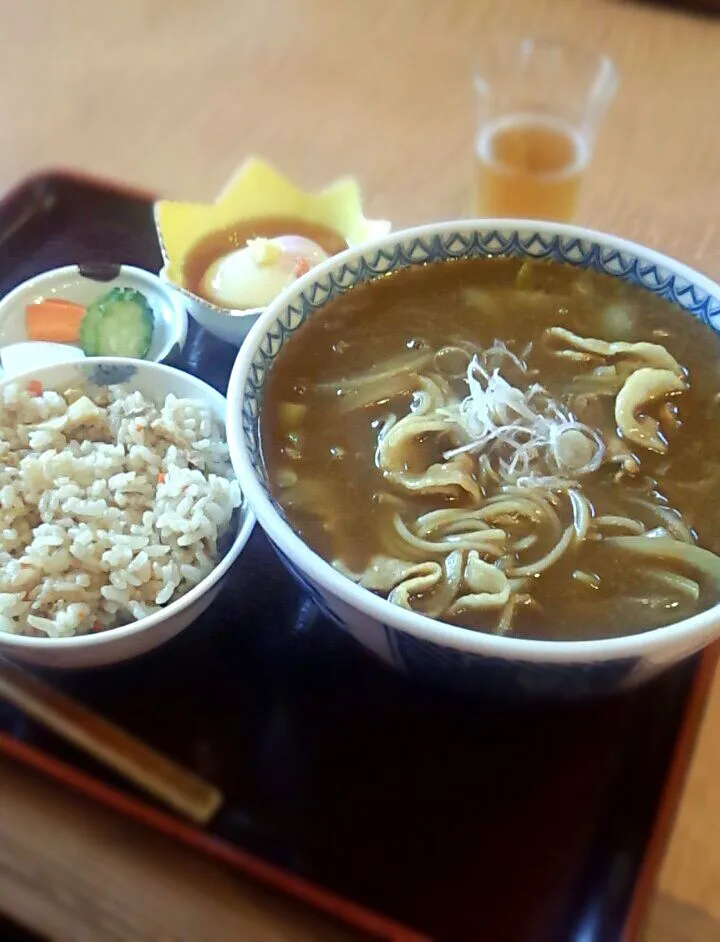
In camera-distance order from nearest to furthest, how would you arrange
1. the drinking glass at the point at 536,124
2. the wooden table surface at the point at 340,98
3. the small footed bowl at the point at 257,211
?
the small footed bowl at the point at 257,211 → the drinking glass at the point at 536,124 → the wooden table surface at the point at 340,98

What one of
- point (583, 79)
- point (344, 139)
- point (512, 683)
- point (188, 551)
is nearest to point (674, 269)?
point (512, 683)

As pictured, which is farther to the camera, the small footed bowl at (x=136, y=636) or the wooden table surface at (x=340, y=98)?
the wooden table surface at (x=340, y=98)


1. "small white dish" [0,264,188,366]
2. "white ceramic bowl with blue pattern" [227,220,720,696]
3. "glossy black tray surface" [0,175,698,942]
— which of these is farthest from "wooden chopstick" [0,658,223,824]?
"small white dish" [0,264,188,366]

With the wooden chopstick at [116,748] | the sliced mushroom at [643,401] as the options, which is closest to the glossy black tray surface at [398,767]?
the wooden chopstick at [116,748]

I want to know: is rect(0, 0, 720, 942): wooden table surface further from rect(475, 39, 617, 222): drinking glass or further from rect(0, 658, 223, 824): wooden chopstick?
rect(0, 658, 223, 824): wooden chopstick

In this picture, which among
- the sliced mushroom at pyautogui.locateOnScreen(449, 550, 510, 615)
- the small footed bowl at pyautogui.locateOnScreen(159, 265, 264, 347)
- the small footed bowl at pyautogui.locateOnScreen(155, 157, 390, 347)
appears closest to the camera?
the sliced mushroom at pyautogui.locateOnScreen(449, 550, 510, 615)

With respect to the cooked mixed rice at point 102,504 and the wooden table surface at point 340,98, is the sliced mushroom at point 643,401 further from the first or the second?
the wooden table surface at point 340,98

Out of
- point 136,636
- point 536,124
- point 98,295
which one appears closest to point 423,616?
point 136,636
